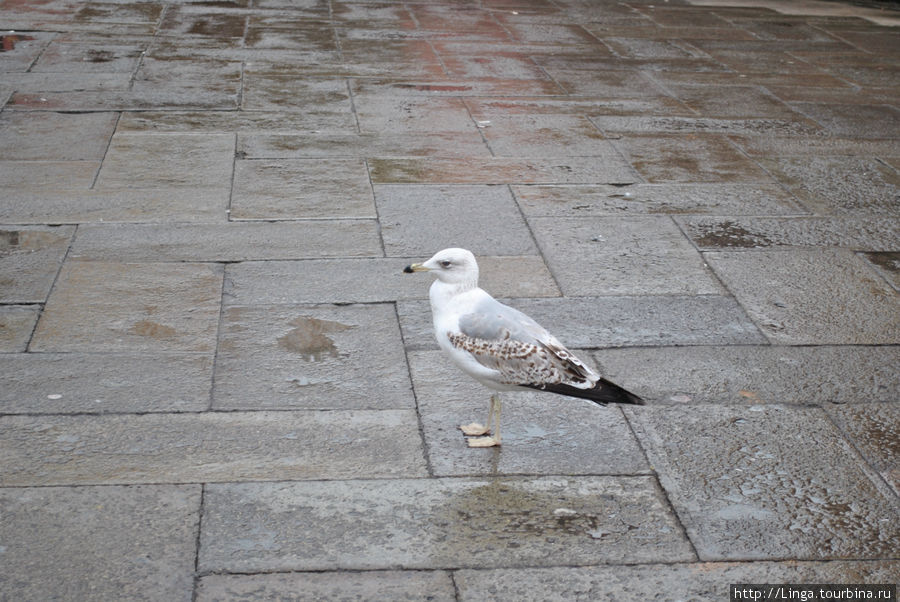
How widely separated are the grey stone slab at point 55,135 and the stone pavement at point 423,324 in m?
0.04

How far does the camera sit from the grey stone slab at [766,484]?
379 centimetres

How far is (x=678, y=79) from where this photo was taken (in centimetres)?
1076

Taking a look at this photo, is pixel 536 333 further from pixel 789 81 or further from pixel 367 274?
pixel 789 81

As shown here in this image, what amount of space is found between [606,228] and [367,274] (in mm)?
1818

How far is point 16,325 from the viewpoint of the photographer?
17.2 feet

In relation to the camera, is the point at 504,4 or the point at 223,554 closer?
the point at 223,554

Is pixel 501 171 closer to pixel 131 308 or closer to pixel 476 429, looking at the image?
pixel 131 308

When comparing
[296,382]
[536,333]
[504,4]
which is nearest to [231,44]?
[504,4]

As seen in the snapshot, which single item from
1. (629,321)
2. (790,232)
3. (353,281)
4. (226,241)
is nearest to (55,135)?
(226,241)

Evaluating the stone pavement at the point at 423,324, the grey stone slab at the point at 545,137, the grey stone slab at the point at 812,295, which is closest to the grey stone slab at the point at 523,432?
the stone pavement at the point at 423,324

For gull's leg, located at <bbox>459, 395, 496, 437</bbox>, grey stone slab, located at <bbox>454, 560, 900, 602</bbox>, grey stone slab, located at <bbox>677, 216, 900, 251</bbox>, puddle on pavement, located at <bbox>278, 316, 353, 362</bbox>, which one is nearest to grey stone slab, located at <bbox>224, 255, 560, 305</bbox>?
puddle on pavement, located at <bbox>278, 316, 353, 362</bbox>

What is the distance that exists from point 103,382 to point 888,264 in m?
4.83

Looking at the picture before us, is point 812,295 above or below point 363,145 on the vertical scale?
above

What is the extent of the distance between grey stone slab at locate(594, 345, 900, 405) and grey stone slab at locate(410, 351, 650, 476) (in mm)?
385
